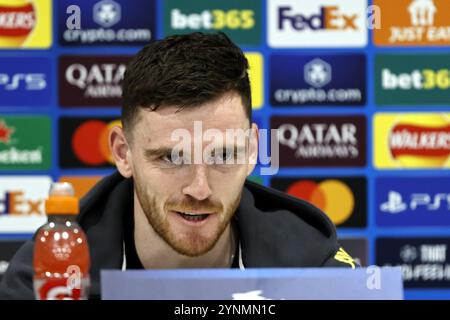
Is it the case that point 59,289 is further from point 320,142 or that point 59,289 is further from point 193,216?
point 320,142

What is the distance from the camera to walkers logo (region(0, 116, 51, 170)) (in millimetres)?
2537

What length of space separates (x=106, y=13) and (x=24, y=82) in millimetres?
355

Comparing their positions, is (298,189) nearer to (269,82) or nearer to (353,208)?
(353,208)

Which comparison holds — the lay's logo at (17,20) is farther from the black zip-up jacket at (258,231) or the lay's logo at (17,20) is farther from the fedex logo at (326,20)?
the black zip-up jacket at (258,231)

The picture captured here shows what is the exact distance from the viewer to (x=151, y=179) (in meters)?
1.18

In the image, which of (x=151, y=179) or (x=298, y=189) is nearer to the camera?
(x=151, y=179)

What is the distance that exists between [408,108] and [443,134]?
0.47 ft

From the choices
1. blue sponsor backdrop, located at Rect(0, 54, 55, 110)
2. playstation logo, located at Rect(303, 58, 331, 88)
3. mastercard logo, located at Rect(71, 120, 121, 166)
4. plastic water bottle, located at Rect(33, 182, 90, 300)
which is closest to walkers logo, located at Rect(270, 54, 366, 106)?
playstation logo, located at Rect(303, 58, 331, 88)

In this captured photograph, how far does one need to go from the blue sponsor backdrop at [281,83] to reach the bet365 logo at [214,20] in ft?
0.16

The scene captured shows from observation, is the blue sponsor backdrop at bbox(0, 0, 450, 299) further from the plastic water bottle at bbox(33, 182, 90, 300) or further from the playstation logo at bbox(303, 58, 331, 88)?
the plastic water bottle at bbox(33, 182, 90, 300)

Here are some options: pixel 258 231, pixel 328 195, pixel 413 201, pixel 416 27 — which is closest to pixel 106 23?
pixel 328 195
